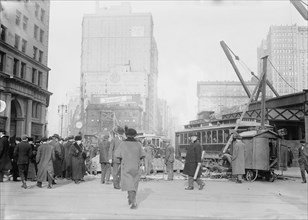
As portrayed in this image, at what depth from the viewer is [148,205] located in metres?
7.25

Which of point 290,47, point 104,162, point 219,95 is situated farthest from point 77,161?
point 290,47

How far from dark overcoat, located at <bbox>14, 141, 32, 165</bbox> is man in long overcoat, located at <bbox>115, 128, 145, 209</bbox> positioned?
14.5 feet

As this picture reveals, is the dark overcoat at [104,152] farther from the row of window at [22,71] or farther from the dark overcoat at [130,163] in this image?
the row of window at [22,71]

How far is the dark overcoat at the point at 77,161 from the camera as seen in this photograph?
454 inches

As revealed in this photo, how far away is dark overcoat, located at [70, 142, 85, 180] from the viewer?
37.8ft

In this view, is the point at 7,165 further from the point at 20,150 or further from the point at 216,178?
the point at 216,178

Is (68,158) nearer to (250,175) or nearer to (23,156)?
(23,156)

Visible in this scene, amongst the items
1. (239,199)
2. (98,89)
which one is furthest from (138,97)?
(239,199)

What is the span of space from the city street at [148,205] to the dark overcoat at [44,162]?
1.74 feet

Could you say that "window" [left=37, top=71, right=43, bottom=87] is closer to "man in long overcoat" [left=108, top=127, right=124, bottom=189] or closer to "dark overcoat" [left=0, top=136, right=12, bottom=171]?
"dark overcoat" [left=0, top=136, right=12, bottom=171]

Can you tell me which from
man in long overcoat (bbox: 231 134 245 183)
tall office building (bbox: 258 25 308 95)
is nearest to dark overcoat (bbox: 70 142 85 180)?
man in long overcoat (bbox: 231 134 245 183)

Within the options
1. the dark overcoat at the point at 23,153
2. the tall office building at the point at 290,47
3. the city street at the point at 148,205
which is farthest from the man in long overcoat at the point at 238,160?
the tall office building at the point at 290,47

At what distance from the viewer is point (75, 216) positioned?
5.80m

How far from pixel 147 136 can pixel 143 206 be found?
2041cm
